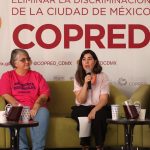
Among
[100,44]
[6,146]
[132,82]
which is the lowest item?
[6,146]

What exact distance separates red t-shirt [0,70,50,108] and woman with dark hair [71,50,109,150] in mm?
383

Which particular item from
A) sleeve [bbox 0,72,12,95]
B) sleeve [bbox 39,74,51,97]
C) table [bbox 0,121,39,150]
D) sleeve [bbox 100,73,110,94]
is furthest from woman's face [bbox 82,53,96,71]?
table [bbox 0,121,39,150]

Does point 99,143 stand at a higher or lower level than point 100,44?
lower

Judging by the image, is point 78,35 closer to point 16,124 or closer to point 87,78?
point 87,78

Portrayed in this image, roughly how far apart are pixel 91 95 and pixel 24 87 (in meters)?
0.74

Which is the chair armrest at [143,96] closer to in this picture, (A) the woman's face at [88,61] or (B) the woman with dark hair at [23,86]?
(A) the woman's face at [88,61]

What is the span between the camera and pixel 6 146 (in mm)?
5500

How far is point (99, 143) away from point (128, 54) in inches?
67.0

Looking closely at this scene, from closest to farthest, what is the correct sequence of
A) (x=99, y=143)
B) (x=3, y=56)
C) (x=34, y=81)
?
(x=99, y=143), (x=34, y=81), (x=3, y=56)

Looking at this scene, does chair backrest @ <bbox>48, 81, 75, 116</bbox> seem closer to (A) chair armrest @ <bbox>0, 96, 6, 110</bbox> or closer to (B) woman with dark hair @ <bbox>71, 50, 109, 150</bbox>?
(B) woman with dark hair @ <bbox>71, 50, 109, 150</bbox>

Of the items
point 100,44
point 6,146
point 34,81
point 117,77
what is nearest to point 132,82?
point 117,77

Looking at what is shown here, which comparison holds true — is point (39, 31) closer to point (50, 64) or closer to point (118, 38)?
point (50, 64)

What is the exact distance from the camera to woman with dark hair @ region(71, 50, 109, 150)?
5.28 meters

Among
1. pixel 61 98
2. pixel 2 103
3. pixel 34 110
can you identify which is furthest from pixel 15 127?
pixel 61 98
